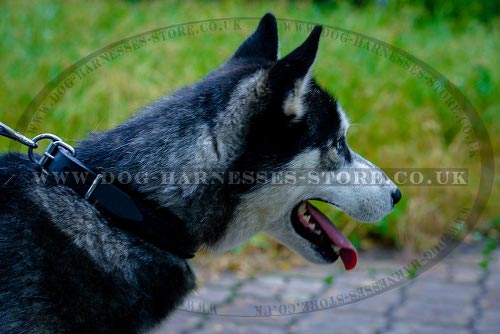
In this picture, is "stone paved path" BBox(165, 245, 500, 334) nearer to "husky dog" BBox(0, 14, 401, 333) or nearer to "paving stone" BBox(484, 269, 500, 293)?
"paving stone" BBox(484, 269, 500, 293)

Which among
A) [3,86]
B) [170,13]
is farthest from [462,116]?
[3,86]

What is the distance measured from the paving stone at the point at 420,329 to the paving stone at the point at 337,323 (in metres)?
0.10

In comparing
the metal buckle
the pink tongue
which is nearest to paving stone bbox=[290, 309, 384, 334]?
the pink tongue

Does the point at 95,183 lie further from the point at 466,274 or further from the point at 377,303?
the point at 466,274

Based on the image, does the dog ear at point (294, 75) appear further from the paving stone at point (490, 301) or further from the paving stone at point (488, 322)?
the paving stone at point (490, 301)

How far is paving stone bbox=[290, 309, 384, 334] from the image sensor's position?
13.3 ft

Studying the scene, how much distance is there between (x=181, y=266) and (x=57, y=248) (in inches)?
18.7

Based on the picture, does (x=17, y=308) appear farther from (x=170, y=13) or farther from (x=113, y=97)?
(x=170, y=13)

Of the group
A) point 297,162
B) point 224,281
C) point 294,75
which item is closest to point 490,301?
point 224,281

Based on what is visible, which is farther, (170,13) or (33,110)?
(170,13)

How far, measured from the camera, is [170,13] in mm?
8445

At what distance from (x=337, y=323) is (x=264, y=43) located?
1960 mm

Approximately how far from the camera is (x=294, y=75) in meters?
2.47

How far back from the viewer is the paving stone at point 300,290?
4.50 m
